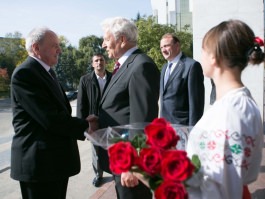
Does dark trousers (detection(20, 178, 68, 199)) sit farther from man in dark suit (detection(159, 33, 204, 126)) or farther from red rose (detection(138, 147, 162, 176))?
man in dark suit (detection(159, 33, 204, 126))

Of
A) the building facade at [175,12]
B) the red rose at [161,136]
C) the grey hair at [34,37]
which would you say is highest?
the building facade at [175,12]

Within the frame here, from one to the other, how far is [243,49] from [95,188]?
3.84 meters

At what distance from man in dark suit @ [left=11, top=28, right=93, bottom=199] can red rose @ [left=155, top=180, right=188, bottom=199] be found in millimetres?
1431

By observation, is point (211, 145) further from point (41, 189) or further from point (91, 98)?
point (91, 98)

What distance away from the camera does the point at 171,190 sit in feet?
4.33

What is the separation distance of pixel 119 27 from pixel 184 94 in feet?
5.79

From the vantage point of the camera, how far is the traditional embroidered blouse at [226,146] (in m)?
1.41

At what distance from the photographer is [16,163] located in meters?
2.63

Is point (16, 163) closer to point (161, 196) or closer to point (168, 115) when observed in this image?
point (161, 196)

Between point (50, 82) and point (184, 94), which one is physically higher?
point (50, 82)

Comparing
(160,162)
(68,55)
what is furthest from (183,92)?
(68,55)

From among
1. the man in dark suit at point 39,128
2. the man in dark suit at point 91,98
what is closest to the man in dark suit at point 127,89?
the man in dark suit at point 39,128

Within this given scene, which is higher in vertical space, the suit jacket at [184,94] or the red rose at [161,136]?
the red rose at [161,136]

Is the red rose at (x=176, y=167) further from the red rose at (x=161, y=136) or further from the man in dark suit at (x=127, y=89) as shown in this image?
the man in dark suit at (x=127, y=89)
